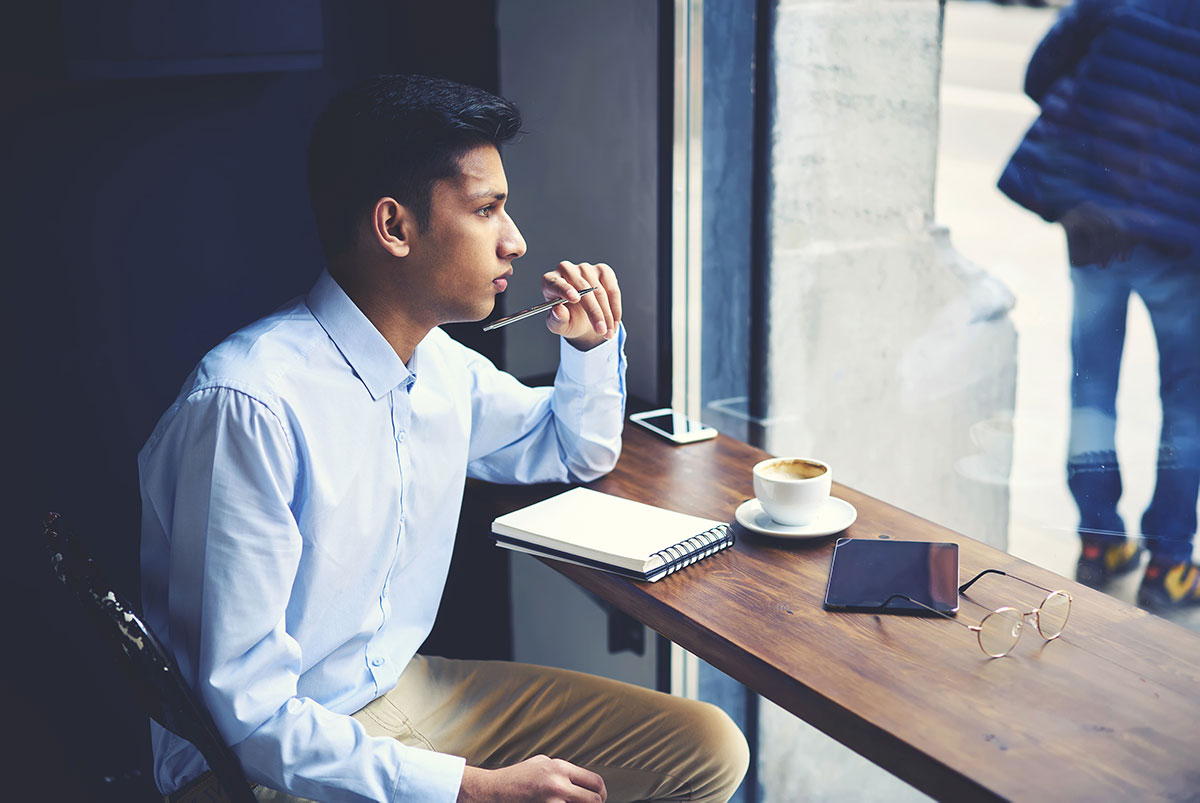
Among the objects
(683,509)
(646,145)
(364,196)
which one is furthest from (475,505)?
(646,145)

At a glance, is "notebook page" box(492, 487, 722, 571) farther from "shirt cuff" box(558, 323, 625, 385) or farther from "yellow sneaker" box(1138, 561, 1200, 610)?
"yellow sneaker" box(1138, 561, 1200, 610)

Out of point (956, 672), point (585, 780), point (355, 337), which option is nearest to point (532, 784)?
point (585, 780)

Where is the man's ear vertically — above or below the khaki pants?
above

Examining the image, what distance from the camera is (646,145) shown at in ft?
6.77

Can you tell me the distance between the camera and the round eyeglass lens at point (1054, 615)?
1222 millimetres

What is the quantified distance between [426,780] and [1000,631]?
64 cm

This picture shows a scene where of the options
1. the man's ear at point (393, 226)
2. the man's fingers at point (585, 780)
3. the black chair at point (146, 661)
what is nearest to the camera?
the black chair at point (146, 661)

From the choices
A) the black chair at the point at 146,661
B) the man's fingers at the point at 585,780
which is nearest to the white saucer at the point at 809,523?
the man's fingers at the point at 585,780

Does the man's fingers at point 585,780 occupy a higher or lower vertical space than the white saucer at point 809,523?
lower

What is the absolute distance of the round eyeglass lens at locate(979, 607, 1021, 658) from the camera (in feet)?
3.91

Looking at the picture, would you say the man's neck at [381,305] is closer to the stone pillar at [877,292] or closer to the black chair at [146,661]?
the black chair at [146,661]

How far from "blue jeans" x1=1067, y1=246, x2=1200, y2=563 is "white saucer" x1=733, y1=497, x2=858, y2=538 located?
0.41 meters

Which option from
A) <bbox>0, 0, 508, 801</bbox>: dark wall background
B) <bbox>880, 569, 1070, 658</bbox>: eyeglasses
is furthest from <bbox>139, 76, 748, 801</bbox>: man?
<bbox>0, 0, 508, 801</bbox>: dark wall background

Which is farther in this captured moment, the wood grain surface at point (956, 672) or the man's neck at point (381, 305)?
the man's neck at point (381, 305)
